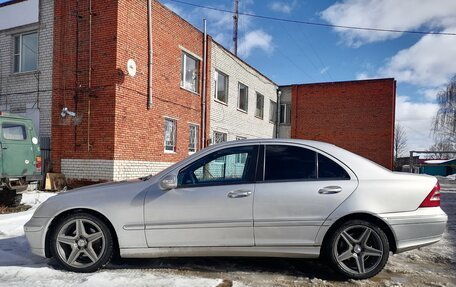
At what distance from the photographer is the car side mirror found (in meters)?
4.21

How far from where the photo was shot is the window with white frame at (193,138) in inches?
608

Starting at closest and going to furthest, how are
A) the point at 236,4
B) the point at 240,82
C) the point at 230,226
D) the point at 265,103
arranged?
1. the point at 230,226
2. the point at 240,82
3. the point at 265,103
4. the point at 236,4

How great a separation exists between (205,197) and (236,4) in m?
29.1

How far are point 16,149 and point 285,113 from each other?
19808mm

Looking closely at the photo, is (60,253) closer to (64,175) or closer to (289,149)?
(289,149)

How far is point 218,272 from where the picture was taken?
14.2 feet

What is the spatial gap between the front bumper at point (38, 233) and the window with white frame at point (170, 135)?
29.8 feet

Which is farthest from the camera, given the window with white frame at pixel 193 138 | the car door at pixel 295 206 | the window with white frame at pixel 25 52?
the window with white frame at pixel 193 138

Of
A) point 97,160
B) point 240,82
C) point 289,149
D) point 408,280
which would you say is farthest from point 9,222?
point 240,82

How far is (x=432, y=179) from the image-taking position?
14.5 feet

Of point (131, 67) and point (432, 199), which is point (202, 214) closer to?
point (432, 199)

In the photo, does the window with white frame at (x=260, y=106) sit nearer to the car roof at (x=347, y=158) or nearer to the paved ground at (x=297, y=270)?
the paved ground at (x=297, y=270)

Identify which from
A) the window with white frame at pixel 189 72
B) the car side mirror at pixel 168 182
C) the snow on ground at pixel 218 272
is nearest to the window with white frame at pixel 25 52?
the window with white frame at pixel 189 72

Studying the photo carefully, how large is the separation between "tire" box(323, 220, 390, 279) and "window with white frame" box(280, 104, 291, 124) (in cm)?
2236
